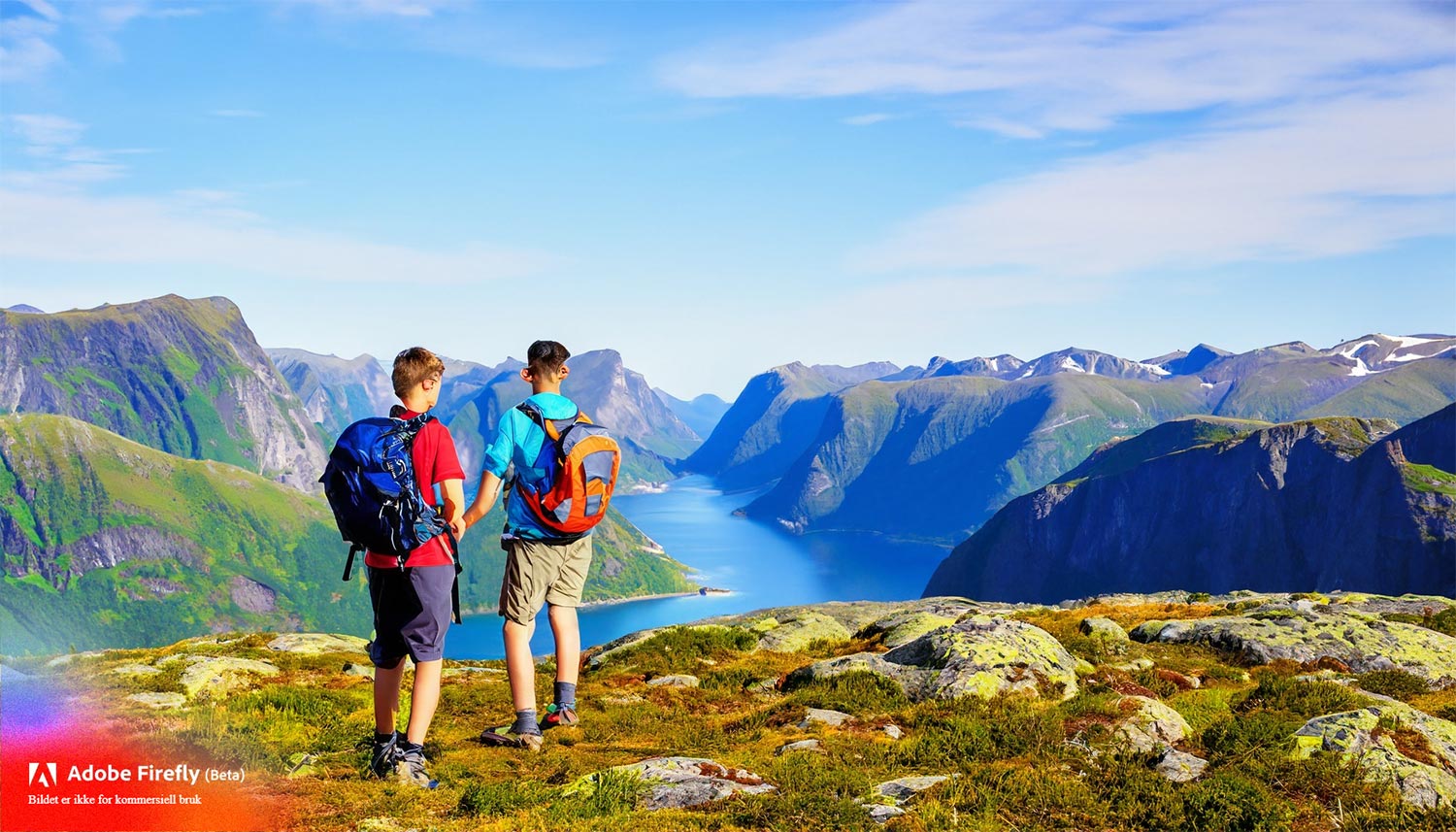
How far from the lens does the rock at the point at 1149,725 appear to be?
12789mm

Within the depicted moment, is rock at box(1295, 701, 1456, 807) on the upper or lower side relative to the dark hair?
lower

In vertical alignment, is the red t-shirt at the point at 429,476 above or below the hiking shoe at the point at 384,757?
above

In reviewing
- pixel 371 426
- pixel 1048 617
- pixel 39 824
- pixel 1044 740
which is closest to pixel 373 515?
pixel 371 426

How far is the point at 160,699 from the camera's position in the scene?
1535cm

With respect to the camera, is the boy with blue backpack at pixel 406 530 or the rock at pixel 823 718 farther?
the rock at pixel 823 718

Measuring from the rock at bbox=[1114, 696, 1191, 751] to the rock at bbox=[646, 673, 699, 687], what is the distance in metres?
8.13

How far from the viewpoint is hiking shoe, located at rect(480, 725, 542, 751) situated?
12.8 meters

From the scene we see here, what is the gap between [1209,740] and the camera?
13.0 metres

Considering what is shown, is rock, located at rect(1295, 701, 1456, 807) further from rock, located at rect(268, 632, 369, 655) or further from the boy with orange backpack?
rock, located at rect(268, 632, 369, 655)

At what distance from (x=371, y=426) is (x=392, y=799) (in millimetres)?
4170

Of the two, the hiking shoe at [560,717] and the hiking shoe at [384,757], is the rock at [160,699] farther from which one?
the hiking shoe at [560,717]

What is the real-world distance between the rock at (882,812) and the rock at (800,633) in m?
13.3

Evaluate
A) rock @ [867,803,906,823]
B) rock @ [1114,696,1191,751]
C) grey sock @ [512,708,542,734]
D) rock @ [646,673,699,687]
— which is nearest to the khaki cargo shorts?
grey sock @ [512,708,542,734]

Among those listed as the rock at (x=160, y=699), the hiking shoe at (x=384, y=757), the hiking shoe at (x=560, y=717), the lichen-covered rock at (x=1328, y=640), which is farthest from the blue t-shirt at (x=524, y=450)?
the lichen-covered rock at (x=1328, y=640)
